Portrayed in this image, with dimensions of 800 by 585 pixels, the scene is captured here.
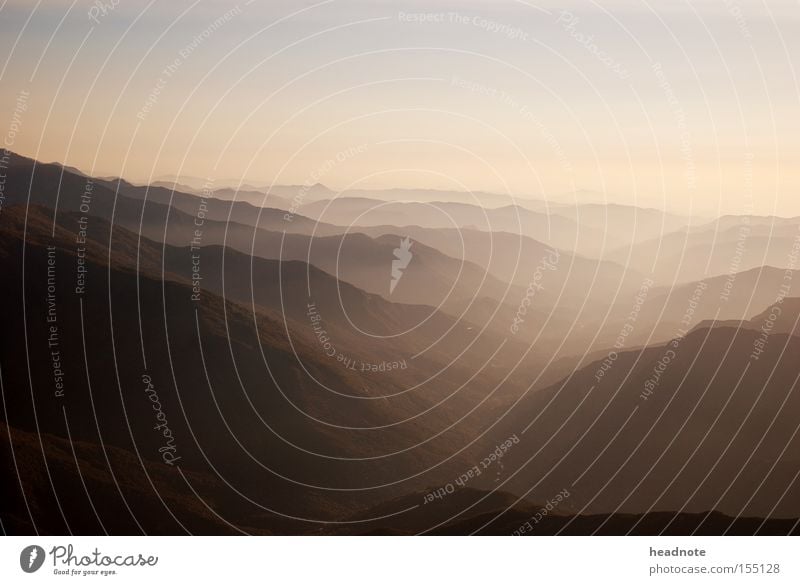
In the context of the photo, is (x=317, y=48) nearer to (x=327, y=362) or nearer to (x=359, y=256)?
(x=359, y=256)
